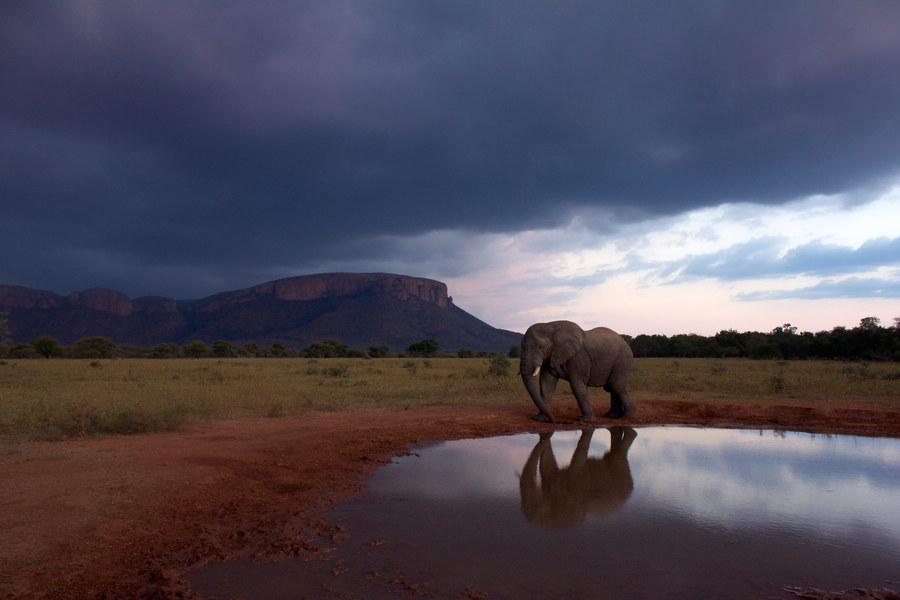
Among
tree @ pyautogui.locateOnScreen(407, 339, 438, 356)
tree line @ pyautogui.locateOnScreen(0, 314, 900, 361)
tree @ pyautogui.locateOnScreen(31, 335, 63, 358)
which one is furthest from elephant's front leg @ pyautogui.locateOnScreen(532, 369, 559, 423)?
tree @ pyautogui.locateOnScreen(407, 339, 438, 356)

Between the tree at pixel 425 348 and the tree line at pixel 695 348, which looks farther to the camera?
the tree at pixel 425 348

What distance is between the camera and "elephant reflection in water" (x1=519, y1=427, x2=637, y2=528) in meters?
5.80

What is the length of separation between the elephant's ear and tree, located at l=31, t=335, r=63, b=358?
53.8 meters

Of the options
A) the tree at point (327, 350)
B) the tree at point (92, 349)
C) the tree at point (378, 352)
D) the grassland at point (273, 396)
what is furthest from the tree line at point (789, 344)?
the tree at point (92, 349)

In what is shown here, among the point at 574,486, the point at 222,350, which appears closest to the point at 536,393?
the point at 574,486

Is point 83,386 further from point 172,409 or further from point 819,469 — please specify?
point 819,469

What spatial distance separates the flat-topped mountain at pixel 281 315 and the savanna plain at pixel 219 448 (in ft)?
231

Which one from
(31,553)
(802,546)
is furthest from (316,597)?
(802,546)

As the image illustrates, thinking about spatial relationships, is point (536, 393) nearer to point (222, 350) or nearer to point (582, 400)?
point (582, 400)

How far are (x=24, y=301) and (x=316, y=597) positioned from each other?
456 ft

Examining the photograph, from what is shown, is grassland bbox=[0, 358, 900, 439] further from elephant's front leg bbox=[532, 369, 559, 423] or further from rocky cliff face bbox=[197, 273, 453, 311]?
rocky cliff face bbox=[197, 273, 453, 311]

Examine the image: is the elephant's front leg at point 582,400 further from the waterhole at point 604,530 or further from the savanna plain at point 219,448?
the waterhole at point 604,530

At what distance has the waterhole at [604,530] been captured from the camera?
13.4ft

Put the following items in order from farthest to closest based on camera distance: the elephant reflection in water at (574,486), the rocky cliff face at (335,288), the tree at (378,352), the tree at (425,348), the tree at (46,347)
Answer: the rocky cliff face at (335,288), the tree at (425,348), the tree at (378,352), the tree at (46,347), the elephant reflection in water at (574,486)
